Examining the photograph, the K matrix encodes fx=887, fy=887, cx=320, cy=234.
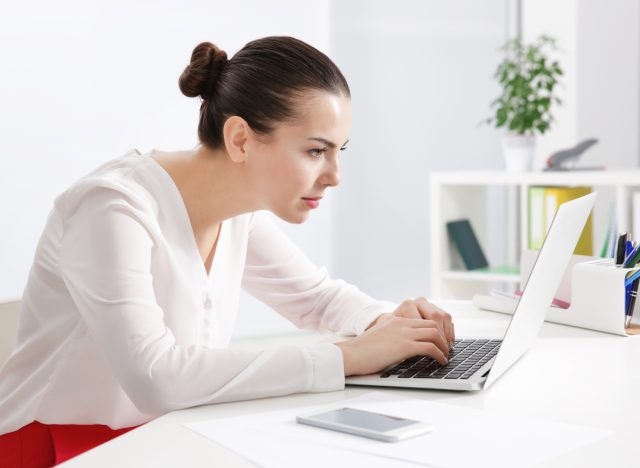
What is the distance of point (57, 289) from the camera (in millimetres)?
1533

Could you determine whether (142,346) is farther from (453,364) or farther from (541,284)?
(541,284)

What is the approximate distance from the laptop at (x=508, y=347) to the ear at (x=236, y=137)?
484 mm

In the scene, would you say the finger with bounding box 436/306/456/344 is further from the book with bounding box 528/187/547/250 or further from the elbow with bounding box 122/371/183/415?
the book with bounding box 528/187/547/250

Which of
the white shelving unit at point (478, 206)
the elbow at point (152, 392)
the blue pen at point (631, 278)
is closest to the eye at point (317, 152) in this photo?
the elbow at point (152, 392)

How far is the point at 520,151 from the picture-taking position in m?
3.75

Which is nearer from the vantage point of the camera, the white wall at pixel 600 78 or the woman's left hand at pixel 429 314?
the woman's left hand at pixel 429 314

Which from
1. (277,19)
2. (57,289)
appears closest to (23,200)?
(277,19)

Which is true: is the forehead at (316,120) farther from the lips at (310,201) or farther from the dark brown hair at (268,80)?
the lips at (310,201)

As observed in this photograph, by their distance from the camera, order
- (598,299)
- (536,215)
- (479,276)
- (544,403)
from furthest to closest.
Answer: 1. (479,276)
2. (536,215)
3. (598,299)
4. (544,403)

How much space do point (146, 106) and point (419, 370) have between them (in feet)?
9.71

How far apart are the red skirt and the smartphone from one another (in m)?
0.53

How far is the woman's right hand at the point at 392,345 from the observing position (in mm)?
1312

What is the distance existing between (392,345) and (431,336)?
0.24 feet

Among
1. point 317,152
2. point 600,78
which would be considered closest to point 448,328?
point 317,152
